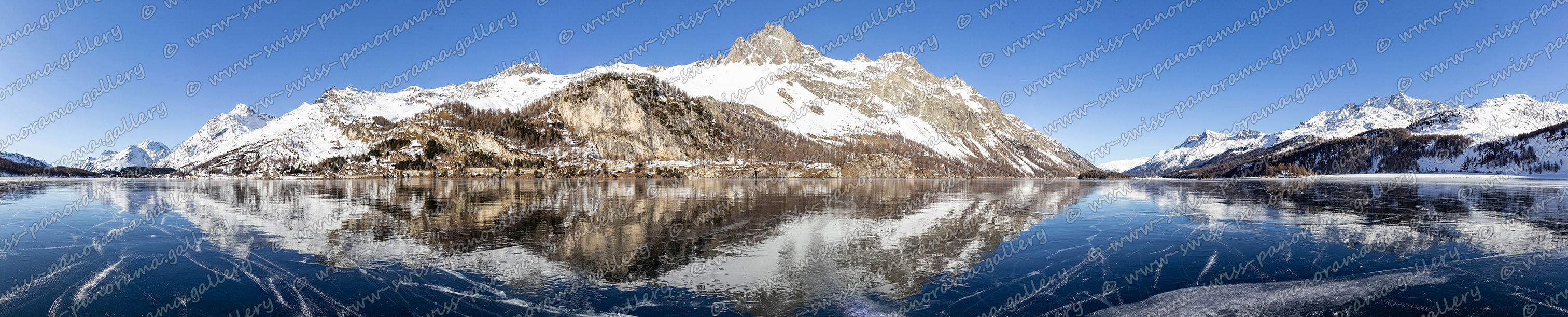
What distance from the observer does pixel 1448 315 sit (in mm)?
11250

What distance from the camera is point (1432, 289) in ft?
44.6

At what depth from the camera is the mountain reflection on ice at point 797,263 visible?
1230 cm

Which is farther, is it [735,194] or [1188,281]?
[735,194]

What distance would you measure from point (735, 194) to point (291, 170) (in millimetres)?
193894

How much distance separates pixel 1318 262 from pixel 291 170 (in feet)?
780

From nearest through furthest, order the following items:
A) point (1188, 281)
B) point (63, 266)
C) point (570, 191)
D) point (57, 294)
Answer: point (57, 294) → point (1188, 281) → point (63, 266) → point (570, 191)

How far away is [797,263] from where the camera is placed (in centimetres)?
1745

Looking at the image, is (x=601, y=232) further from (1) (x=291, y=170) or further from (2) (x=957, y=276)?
(1) (x=291, y=170)

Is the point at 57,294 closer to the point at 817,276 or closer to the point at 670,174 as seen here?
the point at 817,276

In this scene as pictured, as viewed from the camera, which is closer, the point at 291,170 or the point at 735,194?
the point at 735,194

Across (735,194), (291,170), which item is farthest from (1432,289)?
(291,170)

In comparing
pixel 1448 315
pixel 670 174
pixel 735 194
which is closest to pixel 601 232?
pixel 1448 315

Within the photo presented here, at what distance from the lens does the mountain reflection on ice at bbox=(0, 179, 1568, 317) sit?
40.3 ft

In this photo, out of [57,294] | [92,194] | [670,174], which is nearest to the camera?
[57,294]
